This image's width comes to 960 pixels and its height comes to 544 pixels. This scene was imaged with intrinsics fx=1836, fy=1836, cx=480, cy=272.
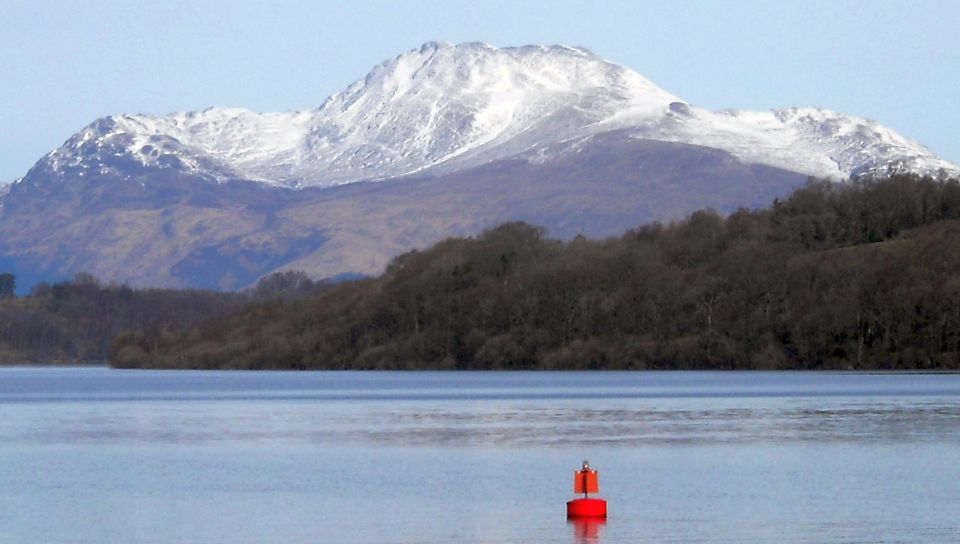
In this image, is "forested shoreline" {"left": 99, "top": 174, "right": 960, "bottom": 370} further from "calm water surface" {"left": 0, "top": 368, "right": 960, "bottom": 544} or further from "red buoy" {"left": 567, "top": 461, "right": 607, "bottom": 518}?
"red buoy" {"left": 567, "top": 461, "right": 607, "bottom": 518}

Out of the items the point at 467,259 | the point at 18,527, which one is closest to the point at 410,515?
the point at 18,527

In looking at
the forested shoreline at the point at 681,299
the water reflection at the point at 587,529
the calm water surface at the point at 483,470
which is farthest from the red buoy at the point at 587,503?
the forested shoreline at the point at 681,299

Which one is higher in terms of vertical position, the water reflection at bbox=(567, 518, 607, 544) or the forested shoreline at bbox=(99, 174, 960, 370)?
the forested shoreline at bbox=(99, 174, 960, 370)

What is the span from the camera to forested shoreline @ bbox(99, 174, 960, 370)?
13262cm

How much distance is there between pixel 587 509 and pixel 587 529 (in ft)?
4.46

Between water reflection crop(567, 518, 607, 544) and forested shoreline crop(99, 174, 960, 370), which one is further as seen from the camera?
forested shoreline crop(99, 174, 960, 370)

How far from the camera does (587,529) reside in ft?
111

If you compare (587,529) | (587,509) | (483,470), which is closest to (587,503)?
(587,509)

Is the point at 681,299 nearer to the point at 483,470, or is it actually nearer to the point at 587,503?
the point at 483,470

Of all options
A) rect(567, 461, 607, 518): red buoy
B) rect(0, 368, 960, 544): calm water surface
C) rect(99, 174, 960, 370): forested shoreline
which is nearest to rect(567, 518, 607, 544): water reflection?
rect(0, 368, 960, 544): calm water surface

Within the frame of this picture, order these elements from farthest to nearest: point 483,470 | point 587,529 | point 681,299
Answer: point 681,299
point 483,470
point 587,529

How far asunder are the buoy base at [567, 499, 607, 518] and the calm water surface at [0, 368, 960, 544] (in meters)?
0.33

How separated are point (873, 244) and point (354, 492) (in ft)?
357

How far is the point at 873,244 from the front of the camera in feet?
473
